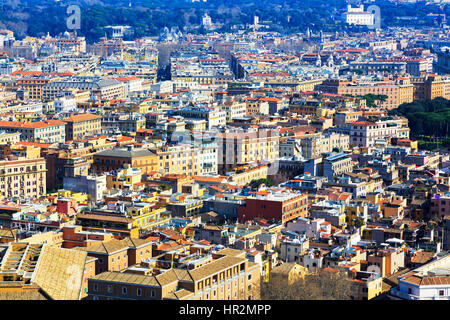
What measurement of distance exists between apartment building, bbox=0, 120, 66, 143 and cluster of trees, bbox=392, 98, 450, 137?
13334 mm

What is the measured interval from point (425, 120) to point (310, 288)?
79.9ft

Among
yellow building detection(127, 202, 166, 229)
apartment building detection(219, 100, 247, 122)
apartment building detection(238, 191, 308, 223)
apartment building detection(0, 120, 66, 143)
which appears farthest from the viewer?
apartment building detection(219, 100, 247, 122)

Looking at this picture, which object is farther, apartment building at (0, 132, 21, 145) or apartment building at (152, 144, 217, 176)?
apartment building at (0, 132, 21, 145)

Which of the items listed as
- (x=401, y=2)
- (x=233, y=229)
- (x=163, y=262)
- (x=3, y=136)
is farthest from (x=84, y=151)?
(x=401, y=2)

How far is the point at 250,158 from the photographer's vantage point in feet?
99.8

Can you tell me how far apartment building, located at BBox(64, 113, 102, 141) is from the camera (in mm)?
35188

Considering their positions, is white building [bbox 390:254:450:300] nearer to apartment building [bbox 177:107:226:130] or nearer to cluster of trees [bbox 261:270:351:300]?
cluster of trees [bbox 261:270:351:300]

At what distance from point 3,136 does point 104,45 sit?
4674 cm

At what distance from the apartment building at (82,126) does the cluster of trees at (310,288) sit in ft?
62.1

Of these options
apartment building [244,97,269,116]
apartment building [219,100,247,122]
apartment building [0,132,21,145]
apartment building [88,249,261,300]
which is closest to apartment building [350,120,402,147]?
apartment building [219,100,247,122]

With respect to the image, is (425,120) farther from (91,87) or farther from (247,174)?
(91,87)

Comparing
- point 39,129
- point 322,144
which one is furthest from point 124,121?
point 322,144

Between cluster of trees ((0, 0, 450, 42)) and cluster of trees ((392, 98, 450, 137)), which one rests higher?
cluster of trees ((0, 0, 450, 42))

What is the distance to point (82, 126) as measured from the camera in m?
35.7
